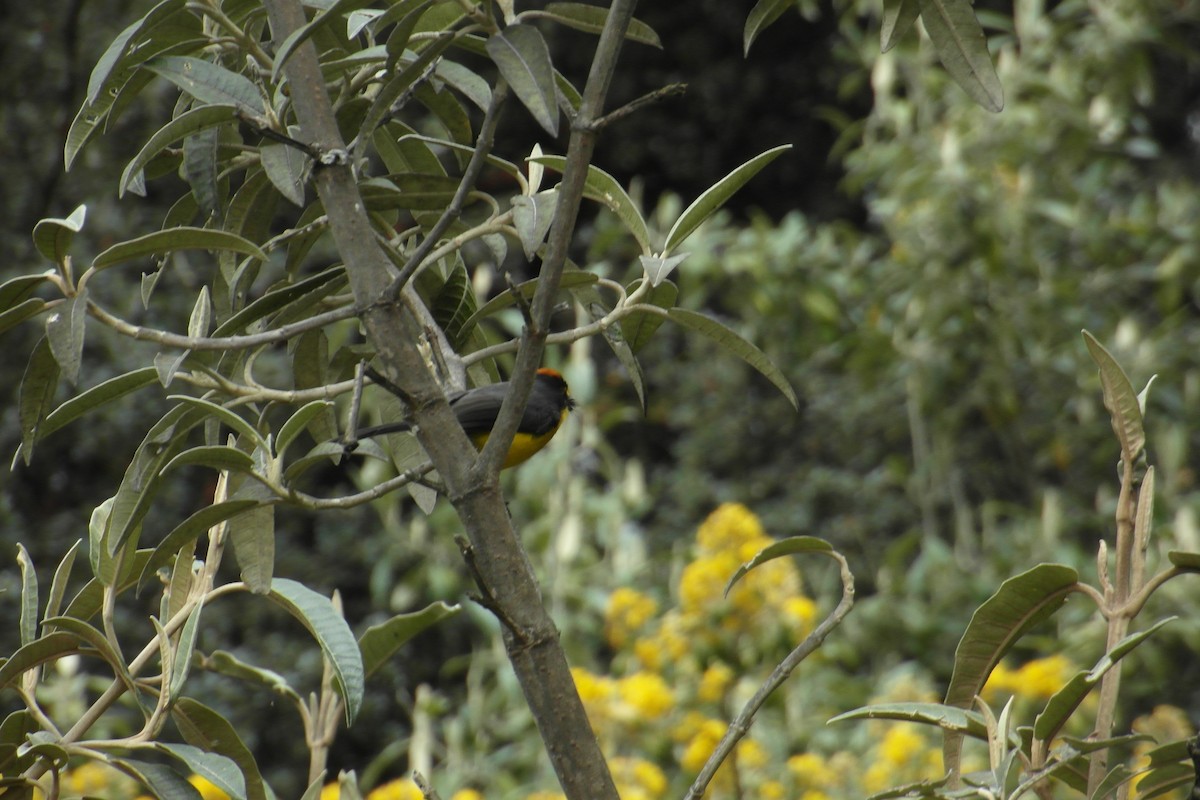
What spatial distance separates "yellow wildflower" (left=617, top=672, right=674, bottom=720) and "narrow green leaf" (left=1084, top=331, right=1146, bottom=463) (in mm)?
2328

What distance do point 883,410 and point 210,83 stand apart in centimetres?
566

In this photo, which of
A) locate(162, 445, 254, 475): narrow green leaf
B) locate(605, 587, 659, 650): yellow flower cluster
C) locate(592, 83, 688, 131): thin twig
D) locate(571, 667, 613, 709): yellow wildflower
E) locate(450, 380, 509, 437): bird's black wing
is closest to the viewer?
locate(592, 83, 688, 131): thin twig

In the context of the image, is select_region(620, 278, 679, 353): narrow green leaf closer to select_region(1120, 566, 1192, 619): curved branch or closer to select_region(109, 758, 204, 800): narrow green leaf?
select_region(1120, 566, 1192, 619): curved branch

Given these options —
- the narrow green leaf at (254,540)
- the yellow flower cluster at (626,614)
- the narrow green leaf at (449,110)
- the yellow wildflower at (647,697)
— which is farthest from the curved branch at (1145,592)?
the yellow flower cluster at (626,614)

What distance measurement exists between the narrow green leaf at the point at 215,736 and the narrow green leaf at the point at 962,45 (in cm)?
93

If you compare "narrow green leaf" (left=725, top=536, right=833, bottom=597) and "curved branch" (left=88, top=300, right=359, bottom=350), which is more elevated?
"curved branch" (left=88, top=300, right=359, bottom=350)

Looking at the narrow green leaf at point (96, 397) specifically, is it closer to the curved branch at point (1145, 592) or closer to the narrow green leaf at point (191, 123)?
the narrow green leaf at point (191, 123)

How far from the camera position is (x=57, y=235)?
104 centimetres

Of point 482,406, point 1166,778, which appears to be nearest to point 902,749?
point 482,406

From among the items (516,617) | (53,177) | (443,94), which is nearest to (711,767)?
(516,617)

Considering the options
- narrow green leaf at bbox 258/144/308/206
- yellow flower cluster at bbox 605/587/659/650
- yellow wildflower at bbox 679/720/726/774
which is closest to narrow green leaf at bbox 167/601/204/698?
narrow green leaf at bbox 258/144/308/206

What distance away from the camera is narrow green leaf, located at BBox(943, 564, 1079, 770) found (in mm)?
1044

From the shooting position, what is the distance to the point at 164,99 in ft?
18.5

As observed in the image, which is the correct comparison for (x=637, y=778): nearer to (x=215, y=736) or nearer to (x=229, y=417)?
(x=215, y=736)
